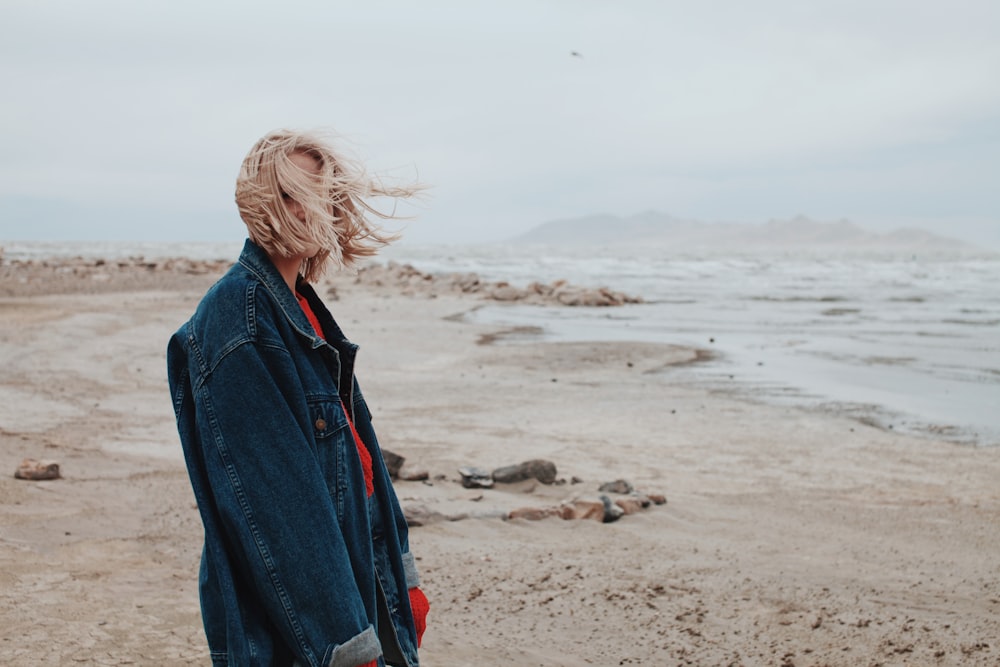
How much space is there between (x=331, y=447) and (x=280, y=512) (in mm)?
202

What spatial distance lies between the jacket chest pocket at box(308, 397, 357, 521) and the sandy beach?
6.82ft

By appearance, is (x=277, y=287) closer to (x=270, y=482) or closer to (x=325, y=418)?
(x=325, y=418)

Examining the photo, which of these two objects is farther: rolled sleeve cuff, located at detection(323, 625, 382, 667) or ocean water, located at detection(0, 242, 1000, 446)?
ocean water, located at detection(0, 242, 1000, 446)

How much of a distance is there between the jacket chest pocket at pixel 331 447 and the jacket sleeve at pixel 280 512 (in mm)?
92

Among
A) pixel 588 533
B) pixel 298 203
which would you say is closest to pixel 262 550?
pixel 298 203

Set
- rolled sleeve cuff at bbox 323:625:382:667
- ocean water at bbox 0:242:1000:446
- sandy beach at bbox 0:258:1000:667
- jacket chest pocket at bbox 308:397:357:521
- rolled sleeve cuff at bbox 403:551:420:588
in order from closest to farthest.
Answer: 1. rolled sleeve cuff at bbox 323:625:382:667
2. jacket chest pocket at bbox 308:397:357:521
3. rolled sleeve cuff at bbox 403:551:420:588
4. sandy beach at bbox 0:258:1000:667
5. ocean water at bbox 0:242:1000:446

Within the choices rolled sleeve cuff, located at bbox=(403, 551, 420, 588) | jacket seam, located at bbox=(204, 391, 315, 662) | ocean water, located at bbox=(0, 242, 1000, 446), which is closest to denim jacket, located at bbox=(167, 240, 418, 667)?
jacket seam, located at bbox=(204, 391, 315, 662)

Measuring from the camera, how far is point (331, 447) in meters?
1.97

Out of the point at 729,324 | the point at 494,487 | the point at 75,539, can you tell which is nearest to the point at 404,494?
the point at 494,487

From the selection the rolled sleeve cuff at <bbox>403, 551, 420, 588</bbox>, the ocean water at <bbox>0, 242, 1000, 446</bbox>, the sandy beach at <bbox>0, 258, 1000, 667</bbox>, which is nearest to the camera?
the rolled sleeve cuff at <bbox>403, 551, 420, 588</bbox>

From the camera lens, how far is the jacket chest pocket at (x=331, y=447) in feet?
6.39

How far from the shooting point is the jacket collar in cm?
196

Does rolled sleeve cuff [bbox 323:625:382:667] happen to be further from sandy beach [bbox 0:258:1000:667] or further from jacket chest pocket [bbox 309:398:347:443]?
sandy beach [bbox 0:258:1000:667]

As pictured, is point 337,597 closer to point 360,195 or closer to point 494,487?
point 360,195
